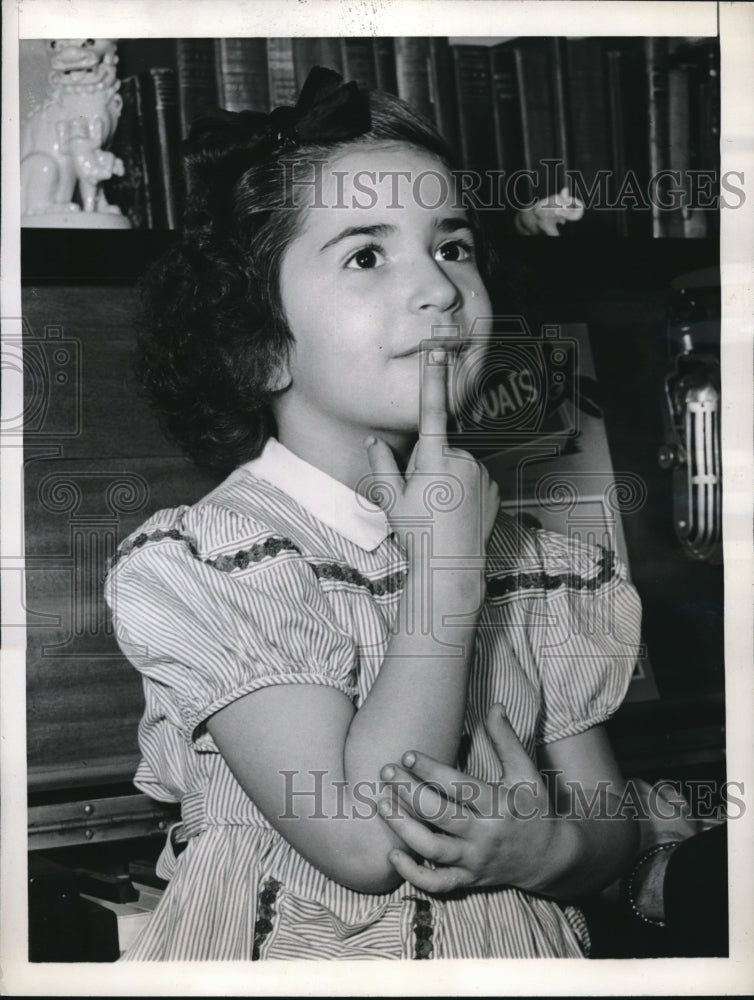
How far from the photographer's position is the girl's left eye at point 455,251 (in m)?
0.96

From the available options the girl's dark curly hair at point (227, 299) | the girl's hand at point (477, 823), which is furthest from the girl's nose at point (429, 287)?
the girl's hand at point (477, 823)

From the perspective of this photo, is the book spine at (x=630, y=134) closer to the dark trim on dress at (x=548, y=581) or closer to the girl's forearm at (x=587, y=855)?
the dark trim on dress at (x=548, y=581)

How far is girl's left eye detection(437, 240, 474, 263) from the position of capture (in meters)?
0.96

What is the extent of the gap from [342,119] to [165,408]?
0.31m

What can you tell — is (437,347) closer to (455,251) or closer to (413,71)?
(455,251)

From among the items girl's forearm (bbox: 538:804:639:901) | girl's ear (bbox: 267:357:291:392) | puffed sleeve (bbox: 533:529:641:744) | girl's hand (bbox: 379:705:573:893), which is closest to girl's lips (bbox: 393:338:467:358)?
girl's ear (bbox: 267:357:291:392)

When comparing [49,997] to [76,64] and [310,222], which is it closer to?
[310,222]

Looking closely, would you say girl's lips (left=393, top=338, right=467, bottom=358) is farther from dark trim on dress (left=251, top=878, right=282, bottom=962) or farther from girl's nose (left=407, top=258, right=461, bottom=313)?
dark trim on dress (left=251, top=878, right=282, bottom=962)

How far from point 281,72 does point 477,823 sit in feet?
2.31

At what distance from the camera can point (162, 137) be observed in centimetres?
104

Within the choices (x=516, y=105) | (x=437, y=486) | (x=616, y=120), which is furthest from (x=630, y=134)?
(x=437, y=486)

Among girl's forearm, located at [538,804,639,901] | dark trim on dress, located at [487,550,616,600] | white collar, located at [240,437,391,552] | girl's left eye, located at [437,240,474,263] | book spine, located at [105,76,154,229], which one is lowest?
girl's forearm, located at [538,804,639,901]

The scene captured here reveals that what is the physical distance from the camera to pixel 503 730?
3.04ft

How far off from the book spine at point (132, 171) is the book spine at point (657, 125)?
504 mm
